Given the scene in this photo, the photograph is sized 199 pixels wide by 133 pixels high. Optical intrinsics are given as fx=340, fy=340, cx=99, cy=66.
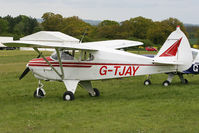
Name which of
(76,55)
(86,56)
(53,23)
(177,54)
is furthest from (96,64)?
(53,23)

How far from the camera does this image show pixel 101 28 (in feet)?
314

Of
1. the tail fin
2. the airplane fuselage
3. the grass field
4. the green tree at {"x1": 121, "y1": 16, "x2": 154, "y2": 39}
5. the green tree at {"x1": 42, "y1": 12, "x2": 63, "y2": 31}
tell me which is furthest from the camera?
the green tree at {"x1": 42, "y1": 12, "x2": 63, "y2": 31}

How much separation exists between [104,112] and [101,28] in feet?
287

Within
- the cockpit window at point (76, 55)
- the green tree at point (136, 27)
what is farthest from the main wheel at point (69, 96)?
the green tree at point (136, 27)

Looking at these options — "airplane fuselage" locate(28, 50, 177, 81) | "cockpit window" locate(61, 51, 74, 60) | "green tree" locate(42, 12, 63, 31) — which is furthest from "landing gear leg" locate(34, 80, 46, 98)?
"green tree" locate(42, 12, 63, 31)

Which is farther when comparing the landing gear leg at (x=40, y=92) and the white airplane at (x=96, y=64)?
the landing gear leg at (x=40, y=92)

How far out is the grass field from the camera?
7230mm

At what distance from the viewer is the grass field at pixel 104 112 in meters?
7.23

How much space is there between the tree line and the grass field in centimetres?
5602

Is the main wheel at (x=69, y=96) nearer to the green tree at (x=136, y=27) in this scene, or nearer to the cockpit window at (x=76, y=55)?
the cockpit window at (x=76, y=55)

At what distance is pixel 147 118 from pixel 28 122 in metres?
2.80

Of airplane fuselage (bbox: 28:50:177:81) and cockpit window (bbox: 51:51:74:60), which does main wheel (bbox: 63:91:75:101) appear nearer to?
airplane fuselage (bbox: 28:50:177:81)

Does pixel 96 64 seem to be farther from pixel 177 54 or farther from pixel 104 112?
pixel 177 54

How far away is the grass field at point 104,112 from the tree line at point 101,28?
56023 millimetres
